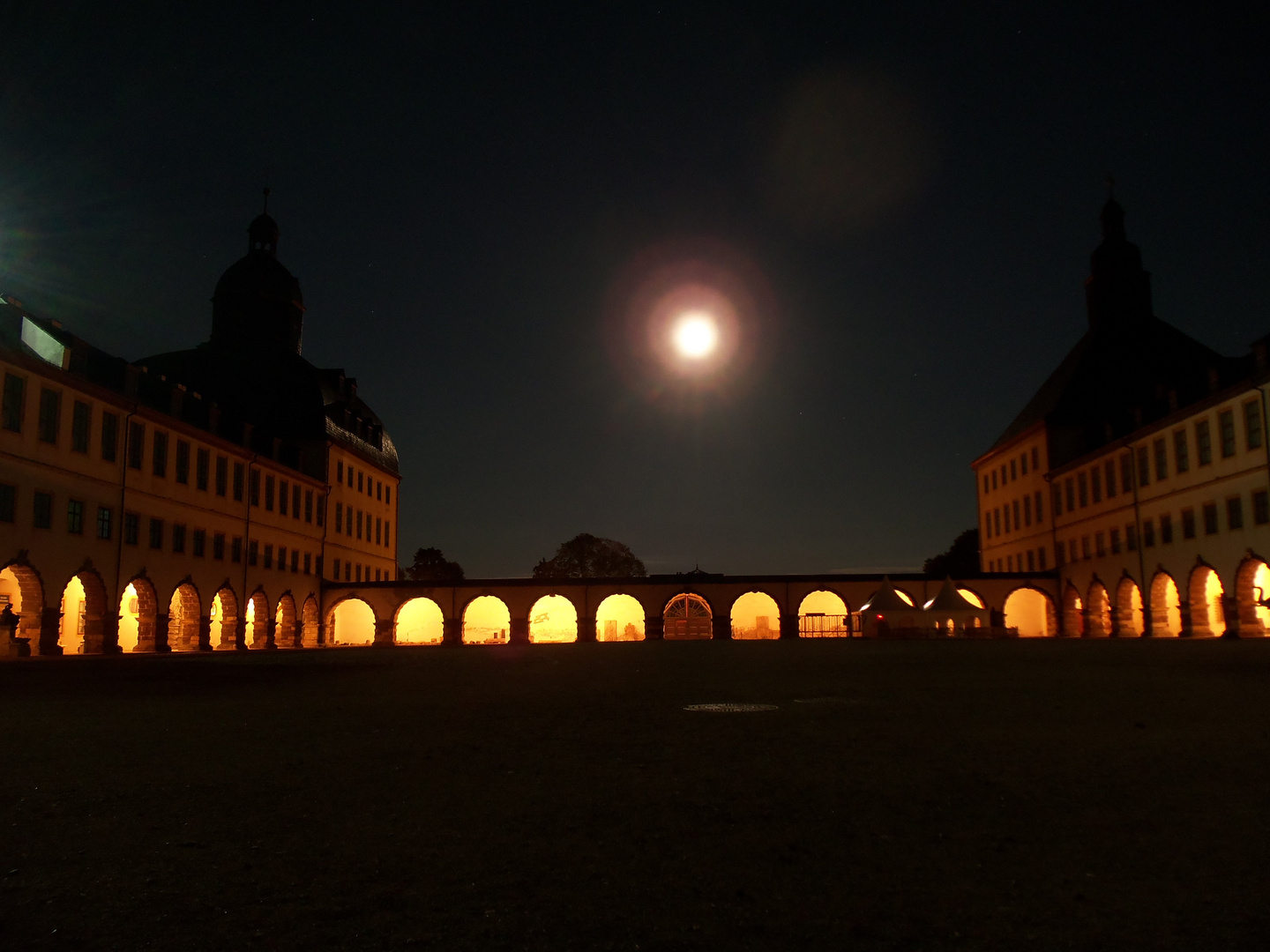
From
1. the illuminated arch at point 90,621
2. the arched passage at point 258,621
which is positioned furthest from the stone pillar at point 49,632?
the arched passage at point 258,621

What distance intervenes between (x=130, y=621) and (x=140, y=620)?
2.56m

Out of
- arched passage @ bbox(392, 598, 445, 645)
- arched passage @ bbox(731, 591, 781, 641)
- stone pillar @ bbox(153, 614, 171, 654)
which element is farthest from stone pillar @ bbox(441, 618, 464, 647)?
stone pillar @ bbox(153, 614, 171, 654)

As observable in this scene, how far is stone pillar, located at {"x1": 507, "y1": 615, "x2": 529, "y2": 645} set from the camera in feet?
170

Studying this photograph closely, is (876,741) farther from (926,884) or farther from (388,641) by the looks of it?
(388,641)

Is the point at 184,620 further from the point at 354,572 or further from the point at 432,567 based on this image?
the point at 432,567

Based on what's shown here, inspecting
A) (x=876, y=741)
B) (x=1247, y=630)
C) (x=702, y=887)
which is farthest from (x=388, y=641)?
(x=702, y=887)

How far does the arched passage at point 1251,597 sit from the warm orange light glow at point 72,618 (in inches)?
1625

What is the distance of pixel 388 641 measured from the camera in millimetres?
53156

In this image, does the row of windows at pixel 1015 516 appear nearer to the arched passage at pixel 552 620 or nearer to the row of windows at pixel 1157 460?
the row of windows at pixel 1157 460

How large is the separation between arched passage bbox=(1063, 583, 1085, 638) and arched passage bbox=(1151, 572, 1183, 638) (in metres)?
5.70

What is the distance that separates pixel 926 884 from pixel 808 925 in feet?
2.14

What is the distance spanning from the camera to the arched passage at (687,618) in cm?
5188

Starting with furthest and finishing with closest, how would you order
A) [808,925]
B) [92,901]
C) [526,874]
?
[526,874] < [92,901] < [808,925]

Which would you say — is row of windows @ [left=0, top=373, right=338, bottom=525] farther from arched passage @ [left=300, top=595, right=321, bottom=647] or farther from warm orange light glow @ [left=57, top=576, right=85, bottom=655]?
warm orange light glow @ [left=57, top=576, right=85, bottom=655]
